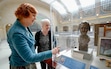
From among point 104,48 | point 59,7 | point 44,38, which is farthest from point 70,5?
point 44,38

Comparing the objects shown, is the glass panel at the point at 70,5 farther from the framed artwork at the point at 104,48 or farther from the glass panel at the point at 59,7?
the framed artwork at the point at 104,48

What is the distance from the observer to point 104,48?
69cm

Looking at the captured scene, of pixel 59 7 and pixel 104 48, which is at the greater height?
pixel 59 7

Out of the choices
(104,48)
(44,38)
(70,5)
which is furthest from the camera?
(44,38)

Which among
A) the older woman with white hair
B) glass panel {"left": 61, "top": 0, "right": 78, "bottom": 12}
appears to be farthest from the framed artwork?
the older woman with white hair

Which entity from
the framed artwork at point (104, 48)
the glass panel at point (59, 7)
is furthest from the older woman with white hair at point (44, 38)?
the framed artwork at point (104, 48)

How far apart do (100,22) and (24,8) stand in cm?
57

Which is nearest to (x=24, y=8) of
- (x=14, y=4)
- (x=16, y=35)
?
(x=16, y=35)

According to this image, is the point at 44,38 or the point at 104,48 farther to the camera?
the point at 44,38

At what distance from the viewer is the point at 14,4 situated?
8.08 metres

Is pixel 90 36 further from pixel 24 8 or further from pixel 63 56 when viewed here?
pixel 24 8

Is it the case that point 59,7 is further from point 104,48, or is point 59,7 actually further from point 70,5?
point 104,48

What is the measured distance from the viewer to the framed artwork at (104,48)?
0.66m

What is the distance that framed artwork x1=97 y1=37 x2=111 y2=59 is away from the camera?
66 cm
